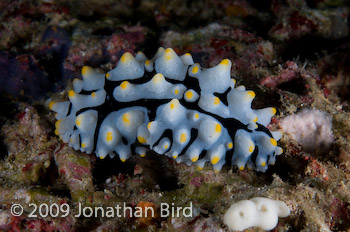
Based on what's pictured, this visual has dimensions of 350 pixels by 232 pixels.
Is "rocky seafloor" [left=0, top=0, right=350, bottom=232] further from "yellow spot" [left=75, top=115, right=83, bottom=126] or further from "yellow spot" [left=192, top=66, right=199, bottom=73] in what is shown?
"yellow spot" [left=192, top=66, right=199, bottom=73]

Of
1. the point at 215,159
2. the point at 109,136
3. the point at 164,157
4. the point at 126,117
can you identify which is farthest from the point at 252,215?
the point at 109,136

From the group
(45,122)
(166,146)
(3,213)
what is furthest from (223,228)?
(45,122)

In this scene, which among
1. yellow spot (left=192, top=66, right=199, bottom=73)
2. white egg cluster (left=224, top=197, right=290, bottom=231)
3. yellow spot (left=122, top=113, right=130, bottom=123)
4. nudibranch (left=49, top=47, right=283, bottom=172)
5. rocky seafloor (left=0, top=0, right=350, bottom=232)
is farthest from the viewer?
yellow spot (left=192, top=66, right=199, bottom=73)

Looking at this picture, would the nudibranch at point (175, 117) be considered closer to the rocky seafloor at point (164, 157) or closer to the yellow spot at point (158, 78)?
the yellow spot at point (158, 78)

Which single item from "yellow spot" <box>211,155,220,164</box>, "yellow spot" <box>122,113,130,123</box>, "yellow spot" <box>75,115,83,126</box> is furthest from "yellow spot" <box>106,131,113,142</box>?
"yellow spot" <box>211,155,220,164</box>

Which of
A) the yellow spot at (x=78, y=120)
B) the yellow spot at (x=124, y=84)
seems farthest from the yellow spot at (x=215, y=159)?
the yellow spot at (x=78, y=120)

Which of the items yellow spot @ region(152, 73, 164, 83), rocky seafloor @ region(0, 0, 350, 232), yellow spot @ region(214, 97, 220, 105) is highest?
Answer: yellow spot @ region(152, 73, 164, 83)

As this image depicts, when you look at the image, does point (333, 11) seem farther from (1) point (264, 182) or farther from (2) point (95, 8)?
(2) point (95, 8)
